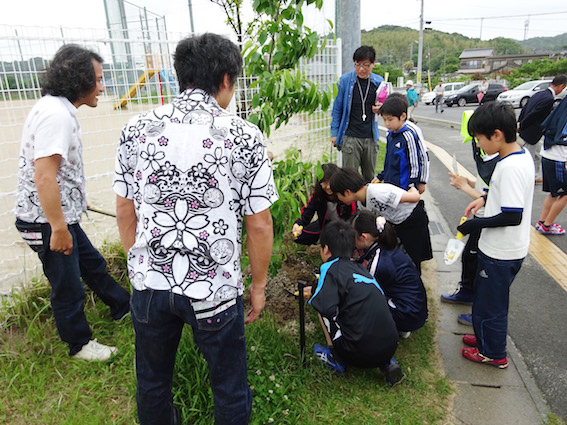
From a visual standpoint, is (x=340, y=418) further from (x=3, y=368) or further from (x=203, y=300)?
(x=3, y=368)

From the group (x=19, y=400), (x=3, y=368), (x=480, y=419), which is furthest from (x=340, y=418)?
(x=3, y=368)

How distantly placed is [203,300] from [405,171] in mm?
2408

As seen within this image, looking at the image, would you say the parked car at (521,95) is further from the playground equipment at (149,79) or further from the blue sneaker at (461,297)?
the playground equipment at (149,79)

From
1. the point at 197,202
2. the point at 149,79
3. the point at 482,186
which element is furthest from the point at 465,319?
the point at 149,79

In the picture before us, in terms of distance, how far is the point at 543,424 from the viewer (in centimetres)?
218

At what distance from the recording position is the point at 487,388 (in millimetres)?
2461

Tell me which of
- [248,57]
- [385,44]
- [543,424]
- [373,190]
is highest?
[385,44]

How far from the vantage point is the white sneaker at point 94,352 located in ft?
8.42

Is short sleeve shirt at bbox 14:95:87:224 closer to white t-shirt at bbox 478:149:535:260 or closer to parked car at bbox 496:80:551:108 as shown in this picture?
white t-shirt at bbox 478:149:535:260

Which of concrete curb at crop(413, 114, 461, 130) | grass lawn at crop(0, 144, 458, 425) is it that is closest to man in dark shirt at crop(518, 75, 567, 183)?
grass lawn at crop(0, 144, 458, 425)

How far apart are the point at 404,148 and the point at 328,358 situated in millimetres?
1789

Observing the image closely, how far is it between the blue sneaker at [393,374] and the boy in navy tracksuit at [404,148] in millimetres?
1500

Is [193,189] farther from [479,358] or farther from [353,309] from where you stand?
[479,358]

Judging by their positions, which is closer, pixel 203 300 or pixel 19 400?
pixel 203 300
